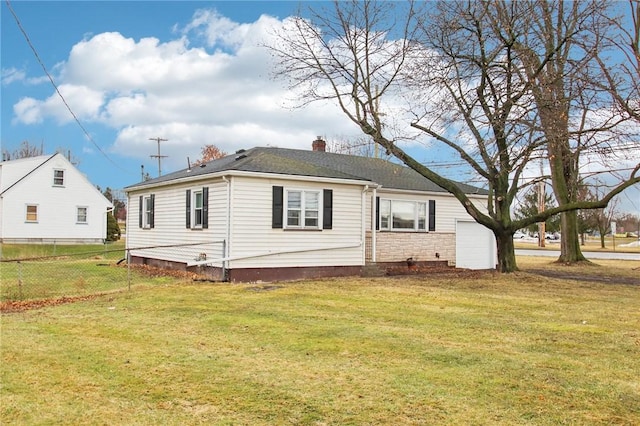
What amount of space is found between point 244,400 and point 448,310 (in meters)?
6.54

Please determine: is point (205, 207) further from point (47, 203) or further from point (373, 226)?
point (47, 203)

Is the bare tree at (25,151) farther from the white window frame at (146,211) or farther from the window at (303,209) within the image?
the window at (303,209)

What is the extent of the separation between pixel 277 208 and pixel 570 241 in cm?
1863

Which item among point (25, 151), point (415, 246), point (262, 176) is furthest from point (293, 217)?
point (25, 151)

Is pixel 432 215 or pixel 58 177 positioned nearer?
pixel 432 215

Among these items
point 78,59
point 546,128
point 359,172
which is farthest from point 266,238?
point 546,128

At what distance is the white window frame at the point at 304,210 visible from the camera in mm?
15852

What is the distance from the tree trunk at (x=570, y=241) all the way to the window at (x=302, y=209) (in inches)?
636

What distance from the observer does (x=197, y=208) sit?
54.9 ft

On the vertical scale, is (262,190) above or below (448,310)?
above

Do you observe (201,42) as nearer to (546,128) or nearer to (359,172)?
(359,172)

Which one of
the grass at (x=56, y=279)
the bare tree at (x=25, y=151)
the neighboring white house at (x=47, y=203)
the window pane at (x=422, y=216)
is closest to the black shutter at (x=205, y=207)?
the grass at (x=56, y=279)

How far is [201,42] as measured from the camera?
16.1 metres

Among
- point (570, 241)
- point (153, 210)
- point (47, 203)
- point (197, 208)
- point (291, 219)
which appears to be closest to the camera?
point (291, 219)
